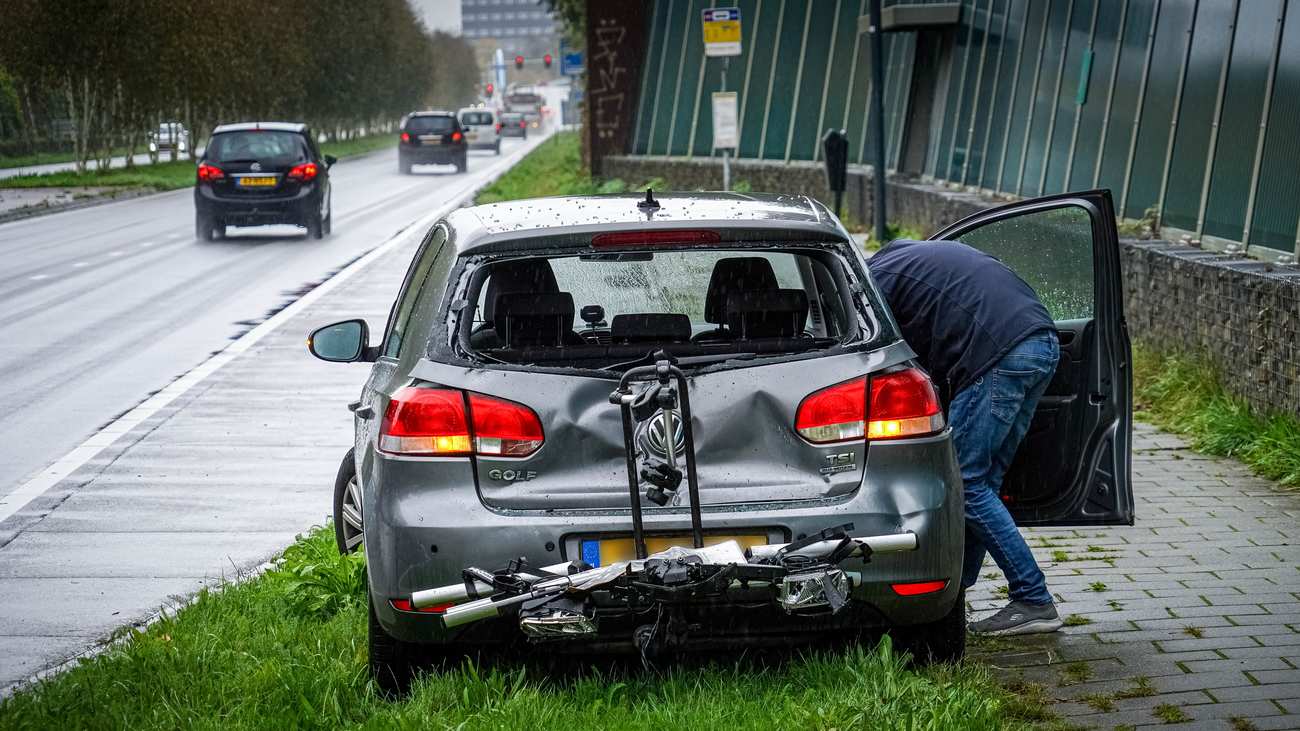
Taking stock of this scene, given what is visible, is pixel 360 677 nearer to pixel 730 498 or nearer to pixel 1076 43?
pixel 730 498

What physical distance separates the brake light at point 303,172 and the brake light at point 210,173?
3.37 ft

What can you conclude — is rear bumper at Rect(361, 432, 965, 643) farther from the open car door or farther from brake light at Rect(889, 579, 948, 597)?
the open car door

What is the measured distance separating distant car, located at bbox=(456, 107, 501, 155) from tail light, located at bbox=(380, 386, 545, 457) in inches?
2765

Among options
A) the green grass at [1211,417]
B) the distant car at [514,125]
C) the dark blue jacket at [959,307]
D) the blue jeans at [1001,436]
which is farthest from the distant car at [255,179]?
the distant car at [514,125]

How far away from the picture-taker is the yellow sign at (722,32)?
23500mm

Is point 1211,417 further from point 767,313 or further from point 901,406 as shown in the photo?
point 901,406

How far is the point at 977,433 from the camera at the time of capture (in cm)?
563

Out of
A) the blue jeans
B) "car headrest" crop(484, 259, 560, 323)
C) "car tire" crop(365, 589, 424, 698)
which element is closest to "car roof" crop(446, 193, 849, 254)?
"car headrest" crop(484, 259, 560, 323)

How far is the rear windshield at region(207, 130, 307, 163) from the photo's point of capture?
26.8m

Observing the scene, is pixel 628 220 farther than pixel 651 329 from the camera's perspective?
No

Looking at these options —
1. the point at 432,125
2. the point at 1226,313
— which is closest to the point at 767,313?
the point at 1226,313

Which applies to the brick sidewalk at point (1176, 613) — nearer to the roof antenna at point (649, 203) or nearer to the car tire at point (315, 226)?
the roof antenna at point (649, 203)

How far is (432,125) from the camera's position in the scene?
5388cm

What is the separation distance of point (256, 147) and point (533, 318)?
2235cm
